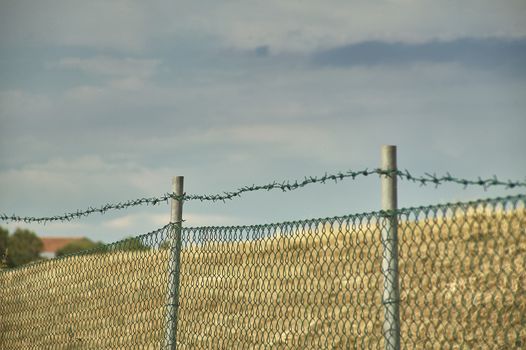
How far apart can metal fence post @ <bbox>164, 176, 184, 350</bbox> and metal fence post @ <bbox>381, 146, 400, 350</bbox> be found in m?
2.06

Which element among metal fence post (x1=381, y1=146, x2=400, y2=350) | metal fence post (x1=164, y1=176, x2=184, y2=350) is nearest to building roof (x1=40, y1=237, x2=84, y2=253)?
metal fence post (x1=164, y1=176, x2=184, y2=350)

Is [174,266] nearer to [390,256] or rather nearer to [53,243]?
[390,256]

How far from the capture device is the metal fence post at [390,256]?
468cm

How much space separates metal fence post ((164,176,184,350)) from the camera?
6.17m

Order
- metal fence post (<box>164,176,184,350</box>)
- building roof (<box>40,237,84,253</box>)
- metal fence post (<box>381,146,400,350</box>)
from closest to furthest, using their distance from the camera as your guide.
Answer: metal fence post (<box>381,146,400,350</box>), metal fence post (<box>164,176,184,350</box>), building roof (<box>40,237,84,253</box>)

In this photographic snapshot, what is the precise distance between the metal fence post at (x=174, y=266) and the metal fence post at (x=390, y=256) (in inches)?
81.2

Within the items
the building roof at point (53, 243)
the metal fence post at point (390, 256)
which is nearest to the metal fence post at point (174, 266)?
the metal fence post at point (390, 256)

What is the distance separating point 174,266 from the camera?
632 centimetres

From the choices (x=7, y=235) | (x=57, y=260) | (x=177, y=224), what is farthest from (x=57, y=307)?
(x=7, y=235)

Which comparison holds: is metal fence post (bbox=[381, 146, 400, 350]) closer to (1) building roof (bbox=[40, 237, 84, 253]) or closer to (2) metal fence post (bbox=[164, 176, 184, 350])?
(2) metal fence post (bbox=[164, 176, 184, 350])

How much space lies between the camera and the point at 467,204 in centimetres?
453

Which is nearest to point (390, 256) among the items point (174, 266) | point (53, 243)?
point (174, 266)

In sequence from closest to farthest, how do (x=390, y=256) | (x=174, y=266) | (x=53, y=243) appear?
(x=390, y=256), (x=174, y=266), (x=53, y=243)

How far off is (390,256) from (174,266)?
220 cm
